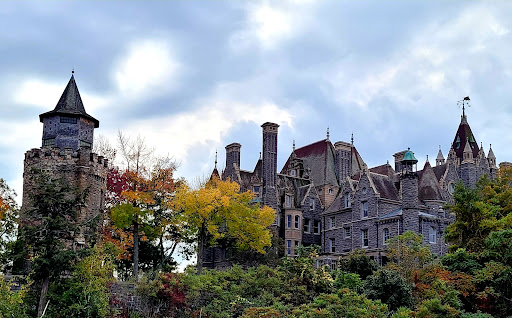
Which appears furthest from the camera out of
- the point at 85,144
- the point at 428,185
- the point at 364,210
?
the point at 364,210

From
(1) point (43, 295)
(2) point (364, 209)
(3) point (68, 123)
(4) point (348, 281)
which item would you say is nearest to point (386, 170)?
(2) point (364, 209)

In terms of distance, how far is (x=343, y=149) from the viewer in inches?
2234

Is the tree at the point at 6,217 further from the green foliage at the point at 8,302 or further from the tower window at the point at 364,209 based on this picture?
the tower window at the point at 364,209

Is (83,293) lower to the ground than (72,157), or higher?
lower

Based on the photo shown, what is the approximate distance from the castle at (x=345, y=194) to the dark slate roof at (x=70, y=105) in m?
15.6

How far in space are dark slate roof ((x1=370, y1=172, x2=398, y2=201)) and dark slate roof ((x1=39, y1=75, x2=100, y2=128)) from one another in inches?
807

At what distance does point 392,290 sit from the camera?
31922 millimetres

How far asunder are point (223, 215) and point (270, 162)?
8.83m

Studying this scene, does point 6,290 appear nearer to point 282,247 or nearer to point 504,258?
point 504,258

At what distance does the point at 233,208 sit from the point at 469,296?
18.7m

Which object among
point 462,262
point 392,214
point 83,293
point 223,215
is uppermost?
point 392,214

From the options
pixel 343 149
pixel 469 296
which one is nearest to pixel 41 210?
pixel 469 296

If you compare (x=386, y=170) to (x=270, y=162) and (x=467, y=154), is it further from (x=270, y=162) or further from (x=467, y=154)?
(x=467, y=154)

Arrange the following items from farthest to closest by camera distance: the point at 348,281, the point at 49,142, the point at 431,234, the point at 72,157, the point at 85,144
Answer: the point at 431,234, the point at 85,144, the point at 49,142, the point at 72,157, the point at 348,281
